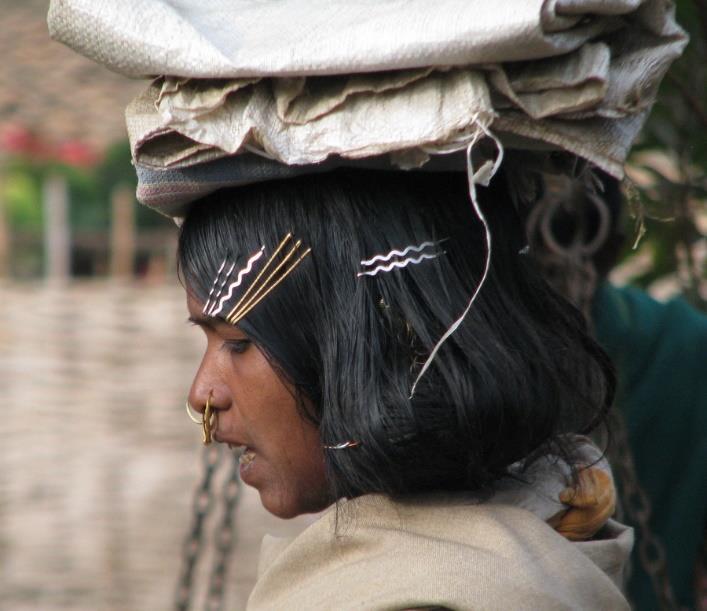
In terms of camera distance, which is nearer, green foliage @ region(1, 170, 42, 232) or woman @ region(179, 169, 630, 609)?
woman @ region(179, 169, 630, 609)

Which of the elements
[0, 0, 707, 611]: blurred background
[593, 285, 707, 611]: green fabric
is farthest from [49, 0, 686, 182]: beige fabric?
[0, 0, 707, 611]: blurred background

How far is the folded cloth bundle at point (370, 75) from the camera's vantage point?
43.9 inches

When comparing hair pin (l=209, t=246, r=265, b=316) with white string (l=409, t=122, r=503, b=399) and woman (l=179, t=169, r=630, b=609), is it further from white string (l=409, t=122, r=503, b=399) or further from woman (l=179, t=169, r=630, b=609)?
white string (l=409, t=122, r=503, b=399)

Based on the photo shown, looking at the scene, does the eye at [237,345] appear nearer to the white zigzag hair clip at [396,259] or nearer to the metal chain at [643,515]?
the white zigzag hair clip at [396,259]

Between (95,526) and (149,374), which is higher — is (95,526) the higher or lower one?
the lower one

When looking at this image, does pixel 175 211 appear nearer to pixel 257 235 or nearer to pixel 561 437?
pixel 257 235

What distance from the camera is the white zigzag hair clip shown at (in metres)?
1.25

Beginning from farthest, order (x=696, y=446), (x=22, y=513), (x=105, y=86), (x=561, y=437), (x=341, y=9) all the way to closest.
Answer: (x=105, y=86)
(x=22, y=513)
(x=696, y=446)
(x=561, y=437)
(x=341, y=9)

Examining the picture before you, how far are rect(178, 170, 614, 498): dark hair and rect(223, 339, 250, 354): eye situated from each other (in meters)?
0.03

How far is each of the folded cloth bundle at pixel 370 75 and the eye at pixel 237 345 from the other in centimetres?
19

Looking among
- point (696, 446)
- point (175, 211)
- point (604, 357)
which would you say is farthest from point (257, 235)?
point (696, 446)

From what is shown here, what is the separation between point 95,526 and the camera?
4375 millimetres

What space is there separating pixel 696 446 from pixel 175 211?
4.79ft

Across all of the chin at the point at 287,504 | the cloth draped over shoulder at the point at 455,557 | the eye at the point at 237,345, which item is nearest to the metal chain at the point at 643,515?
the cloth draped over shoulder at the point at 455,557
